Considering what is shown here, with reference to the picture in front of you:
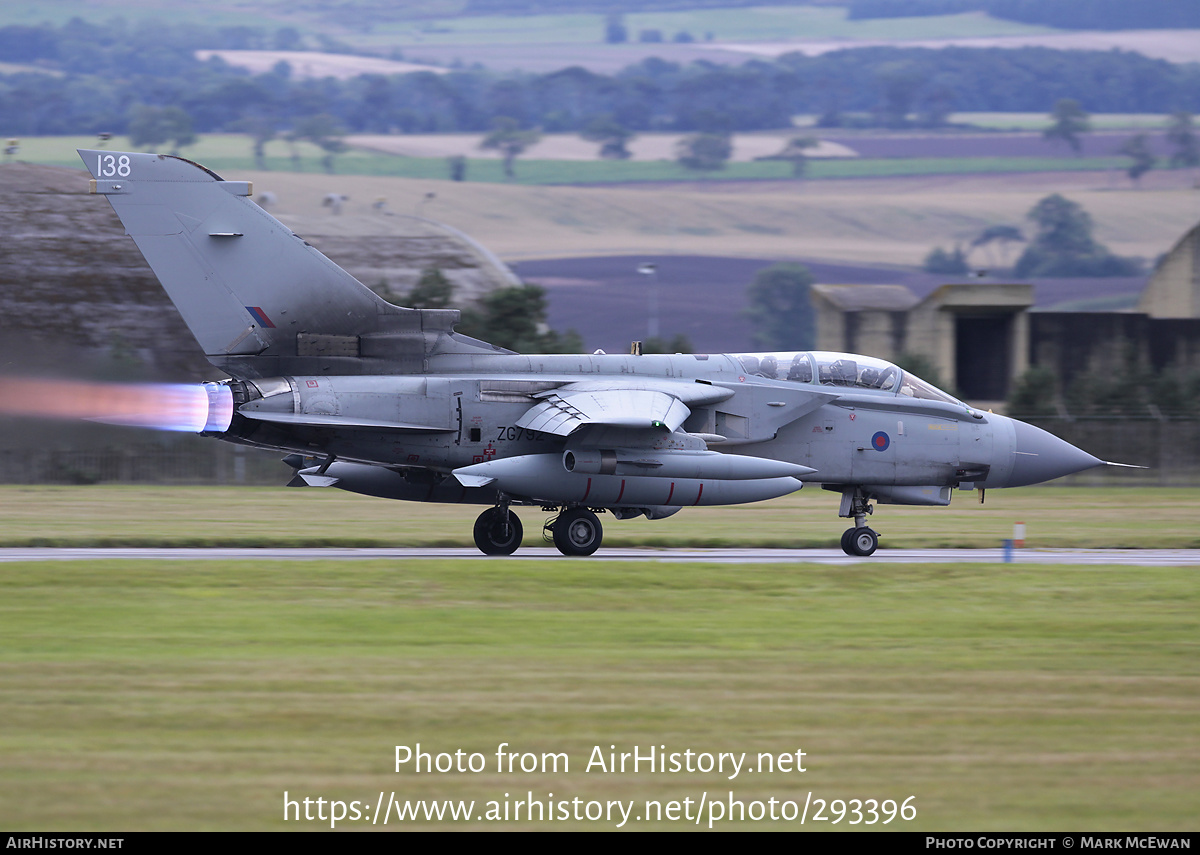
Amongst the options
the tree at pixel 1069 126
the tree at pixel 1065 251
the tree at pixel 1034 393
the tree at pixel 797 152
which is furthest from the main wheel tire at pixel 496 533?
the tree at pixel 1069 126

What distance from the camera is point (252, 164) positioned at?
456 feet

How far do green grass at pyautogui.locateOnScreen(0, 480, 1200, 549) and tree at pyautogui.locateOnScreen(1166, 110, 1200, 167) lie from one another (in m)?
131

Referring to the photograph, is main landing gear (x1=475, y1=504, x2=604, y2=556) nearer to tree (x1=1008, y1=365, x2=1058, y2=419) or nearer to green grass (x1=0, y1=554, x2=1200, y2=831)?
green grass (x1=0, y1=554, x2=1200, y2=831)

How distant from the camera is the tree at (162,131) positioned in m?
148

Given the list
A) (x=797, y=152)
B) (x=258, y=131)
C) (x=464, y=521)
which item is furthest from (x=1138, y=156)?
(x=464, y=521)

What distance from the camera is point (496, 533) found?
834 inches

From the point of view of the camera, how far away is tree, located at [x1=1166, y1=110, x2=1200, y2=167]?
154250 millimetres

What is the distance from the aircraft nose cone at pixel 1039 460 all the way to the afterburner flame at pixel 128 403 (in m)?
12.6

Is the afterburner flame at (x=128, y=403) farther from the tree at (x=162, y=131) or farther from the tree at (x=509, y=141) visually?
the tree at (x=509, y=141)

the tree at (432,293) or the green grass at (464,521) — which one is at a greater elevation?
the tree at (432,293)

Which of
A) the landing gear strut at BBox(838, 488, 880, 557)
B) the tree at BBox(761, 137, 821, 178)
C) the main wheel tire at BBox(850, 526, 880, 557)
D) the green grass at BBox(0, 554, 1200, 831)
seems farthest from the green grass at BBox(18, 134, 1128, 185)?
the green grass at BBox(0, 554, 1200, 831)

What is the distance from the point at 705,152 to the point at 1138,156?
4871cm

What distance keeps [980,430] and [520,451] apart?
764 cm

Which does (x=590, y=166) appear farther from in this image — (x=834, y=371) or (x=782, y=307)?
(x=834, y=371)
